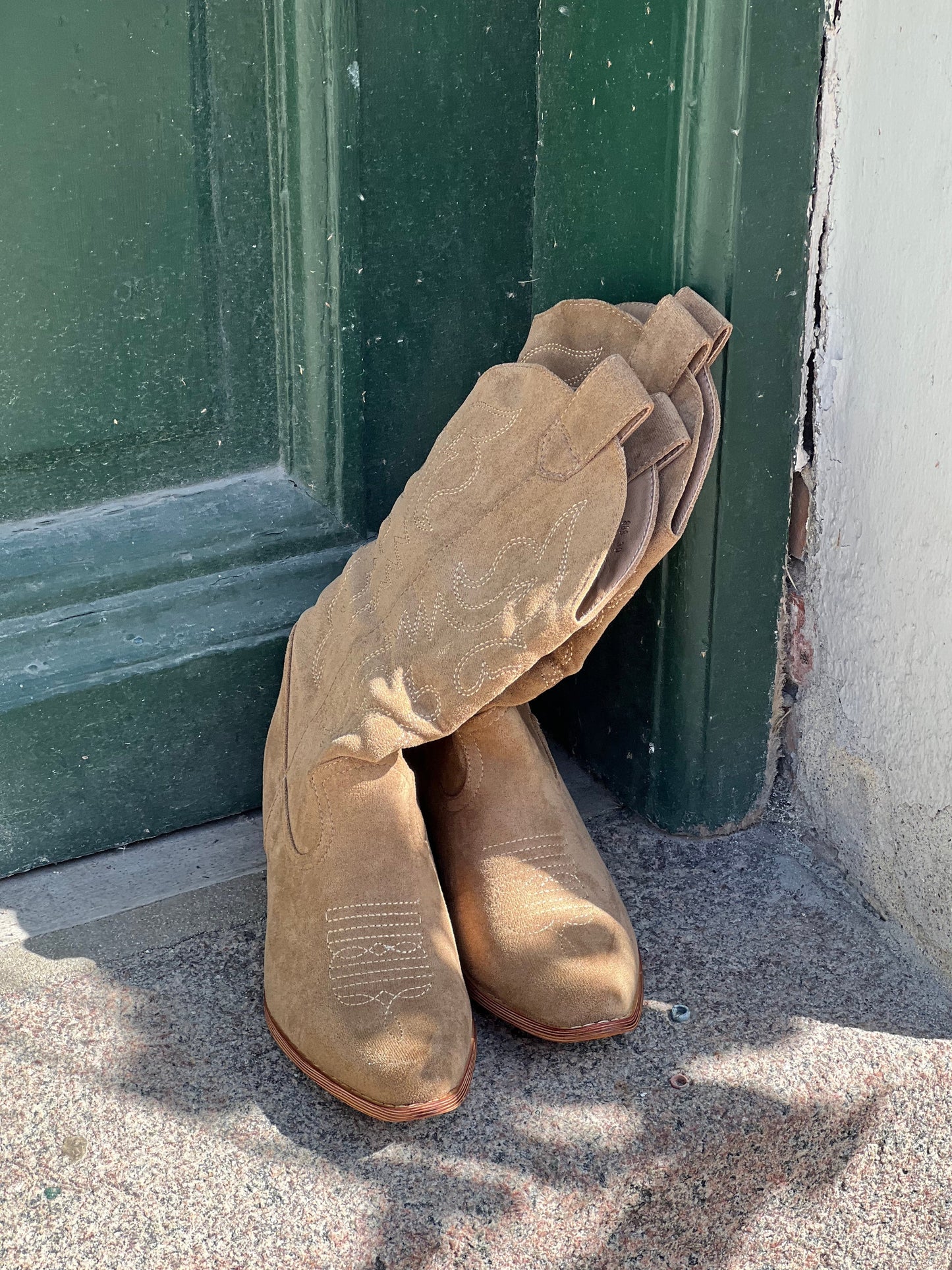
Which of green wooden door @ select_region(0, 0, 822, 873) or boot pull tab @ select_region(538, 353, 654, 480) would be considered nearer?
boot pull tab @ select_region(538, 353, 654, 480)

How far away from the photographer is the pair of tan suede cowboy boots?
135 centimetres

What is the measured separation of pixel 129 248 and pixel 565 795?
885 millimetres

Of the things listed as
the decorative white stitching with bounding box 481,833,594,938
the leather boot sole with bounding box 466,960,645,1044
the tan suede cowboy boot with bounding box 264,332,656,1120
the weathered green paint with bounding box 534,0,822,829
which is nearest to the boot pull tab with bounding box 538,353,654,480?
the tan suede cowboy boot with bounding box 264,332,656,1120

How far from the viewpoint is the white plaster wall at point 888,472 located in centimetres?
140

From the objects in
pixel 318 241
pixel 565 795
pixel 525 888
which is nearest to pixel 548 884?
pixel 525 888

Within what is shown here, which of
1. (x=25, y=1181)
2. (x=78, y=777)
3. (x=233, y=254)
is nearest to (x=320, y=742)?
(x=78, y=777)

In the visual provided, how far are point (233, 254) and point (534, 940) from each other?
0.95m

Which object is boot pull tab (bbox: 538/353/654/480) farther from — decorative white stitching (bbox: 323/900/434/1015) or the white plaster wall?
decorative white stitching (bbox: 323/900/434/1015)

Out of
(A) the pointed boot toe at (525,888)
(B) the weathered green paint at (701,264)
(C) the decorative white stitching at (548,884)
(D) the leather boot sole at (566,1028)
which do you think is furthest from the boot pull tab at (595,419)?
(D) the leather boot sole at (566,1028)

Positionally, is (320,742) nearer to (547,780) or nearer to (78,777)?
(547,780)

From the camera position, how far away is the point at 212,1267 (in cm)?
118

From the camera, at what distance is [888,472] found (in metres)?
1.51

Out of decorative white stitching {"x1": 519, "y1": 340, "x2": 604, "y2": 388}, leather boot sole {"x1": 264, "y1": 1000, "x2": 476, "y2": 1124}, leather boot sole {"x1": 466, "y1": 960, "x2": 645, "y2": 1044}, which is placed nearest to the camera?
leather boot sole {"x1": 264, "y1": 1000, "x2": 476, "y2": 1124}

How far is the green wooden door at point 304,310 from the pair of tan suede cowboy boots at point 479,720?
0.62 ft
